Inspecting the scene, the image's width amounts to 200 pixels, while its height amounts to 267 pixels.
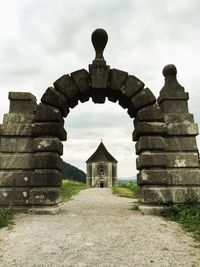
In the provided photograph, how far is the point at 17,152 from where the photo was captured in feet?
26.3

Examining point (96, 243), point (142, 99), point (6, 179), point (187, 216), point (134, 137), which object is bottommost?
point (96, 243)

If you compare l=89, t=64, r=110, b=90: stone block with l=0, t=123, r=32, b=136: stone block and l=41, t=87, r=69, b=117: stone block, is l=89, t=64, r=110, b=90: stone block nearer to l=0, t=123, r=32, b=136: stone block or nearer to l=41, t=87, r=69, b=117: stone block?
l=41, t=87, r=69, b=117: stone block

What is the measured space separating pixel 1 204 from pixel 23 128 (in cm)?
206

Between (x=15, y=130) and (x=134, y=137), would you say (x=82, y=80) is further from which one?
(x=15, y=130)

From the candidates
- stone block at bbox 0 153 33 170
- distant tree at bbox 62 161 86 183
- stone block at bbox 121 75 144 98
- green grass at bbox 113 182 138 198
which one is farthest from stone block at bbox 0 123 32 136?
distant tree at bbox 62 161 86 183

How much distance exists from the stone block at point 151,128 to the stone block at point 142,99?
53 centimetres

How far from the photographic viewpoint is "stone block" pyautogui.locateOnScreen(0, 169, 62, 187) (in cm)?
762

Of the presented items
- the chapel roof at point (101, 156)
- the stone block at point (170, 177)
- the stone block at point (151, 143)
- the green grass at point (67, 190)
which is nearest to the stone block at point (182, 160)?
the stone block at point (170, 177)

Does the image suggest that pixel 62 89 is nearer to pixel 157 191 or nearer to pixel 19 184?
pixel 19 184

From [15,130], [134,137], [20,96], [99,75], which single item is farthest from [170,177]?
[20,96]

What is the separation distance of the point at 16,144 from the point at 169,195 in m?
4.23

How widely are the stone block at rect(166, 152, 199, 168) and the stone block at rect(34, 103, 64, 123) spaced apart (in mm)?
3138

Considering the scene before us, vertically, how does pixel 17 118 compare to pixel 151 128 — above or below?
above

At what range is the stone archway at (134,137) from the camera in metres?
7.64
